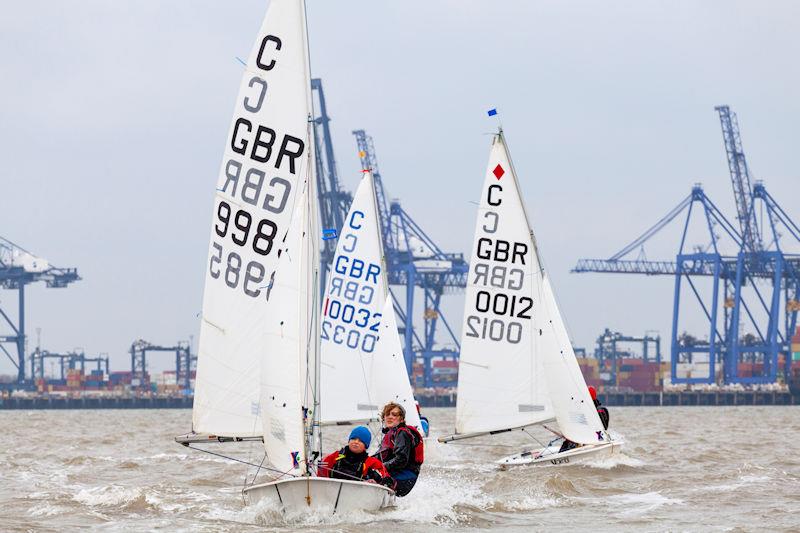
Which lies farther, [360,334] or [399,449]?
[360,334]

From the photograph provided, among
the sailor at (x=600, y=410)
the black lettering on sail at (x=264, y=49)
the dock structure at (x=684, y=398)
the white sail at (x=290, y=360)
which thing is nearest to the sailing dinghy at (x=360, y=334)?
the sailor at (x=600, y=410)

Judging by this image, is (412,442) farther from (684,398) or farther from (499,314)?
(684,398)

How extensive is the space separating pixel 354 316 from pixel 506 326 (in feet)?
7.96

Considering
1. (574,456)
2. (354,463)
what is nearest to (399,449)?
(354,463)

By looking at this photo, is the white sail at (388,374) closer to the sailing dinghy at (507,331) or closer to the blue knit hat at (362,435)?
the sailing dinghy at (507,331)

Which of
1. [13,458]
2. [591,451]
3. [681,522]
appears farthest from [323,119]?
[681,522]

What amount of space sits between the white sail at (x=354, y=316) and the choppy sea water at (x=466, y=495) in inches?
63.7

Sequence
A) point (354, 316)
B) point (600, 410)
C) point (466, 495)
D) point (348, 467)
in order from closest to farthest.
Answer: point (348, 467) → point (466, 495) → point (600, 410) → point (354, 316)

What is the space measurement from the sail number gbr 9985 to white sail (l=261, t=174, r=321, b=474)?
103cm

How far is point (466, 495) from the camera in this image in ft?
56.3

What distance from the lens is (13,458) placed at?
2658cm

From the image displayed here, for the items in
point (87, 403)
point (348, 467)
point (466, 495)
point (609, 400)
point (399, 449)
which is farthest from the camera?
point (87, 403)

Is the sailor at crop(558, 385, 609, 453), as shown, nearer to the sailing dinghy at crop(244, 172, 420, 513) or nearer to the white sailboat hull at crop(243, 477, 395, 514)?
the sailing dinghy at crop(244, 172, 420, 513)

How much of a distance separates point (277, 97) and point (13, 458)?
47.7 feet
